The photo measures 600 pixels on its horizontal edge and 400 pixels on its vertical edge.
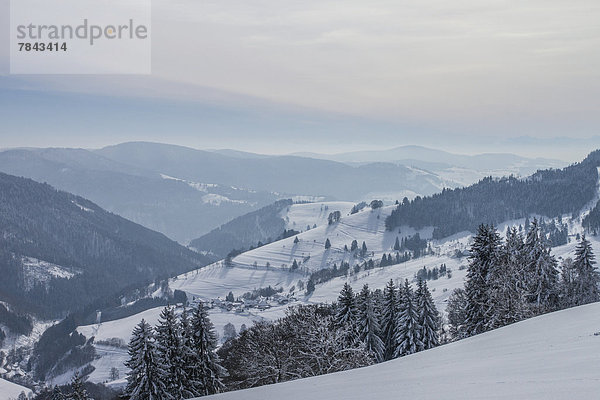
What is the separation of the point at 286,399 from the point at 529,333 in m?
10.8

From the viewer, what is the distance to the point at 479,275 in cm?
4309

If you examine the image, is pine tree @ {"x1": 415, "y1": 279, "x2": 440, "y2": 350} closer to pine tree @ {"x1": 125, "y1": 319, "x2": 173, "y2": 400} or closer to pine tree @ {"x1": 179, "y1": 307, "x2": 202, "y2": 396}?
pine tree @ {"x1": 179, "y1": 307, "x2": 202, "y2": 396}

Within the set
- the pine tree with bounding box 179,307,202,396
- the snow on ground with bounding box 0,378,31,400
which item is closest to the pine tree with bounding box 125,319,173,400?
the pine tree with bounding box 179,307,202,396

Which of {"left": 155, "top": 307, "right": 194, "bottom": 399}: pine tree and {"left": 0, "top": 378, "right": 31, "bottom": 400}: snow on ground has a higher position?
{"left": 155, "top": 307, "right": 194, "bottom": 399}: pine tree

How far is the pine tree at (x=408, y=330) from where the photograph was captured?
48.1 meters

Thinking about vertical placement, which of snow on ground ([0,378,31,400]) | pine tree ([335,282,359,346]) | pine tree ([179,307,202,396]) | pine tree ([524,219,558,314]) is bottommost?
snow on ground ([0,378,31,400])

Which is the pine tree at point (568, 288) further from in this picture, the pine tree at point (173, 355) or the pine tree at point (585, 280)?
the pine tree at point (173, 355)

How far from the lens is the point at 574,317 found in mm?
19859

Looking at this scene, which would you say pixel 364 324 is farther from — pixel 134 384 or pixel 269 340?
pixel 134 384

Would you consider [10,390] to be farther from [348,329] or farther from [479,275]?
[479,275]

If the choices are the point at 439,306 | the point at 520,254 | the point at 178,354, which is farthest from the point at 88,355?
the point at 520,254

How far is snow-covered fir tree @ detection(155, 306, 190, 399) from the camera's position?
1547 inches

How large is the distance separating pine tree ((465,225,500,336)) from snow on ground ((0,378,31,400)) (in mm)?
168044

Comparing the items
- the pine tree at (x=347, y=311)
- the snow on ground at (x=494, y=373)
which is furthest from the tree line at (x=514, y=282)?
the snow on ground at (x=494, y=373)
